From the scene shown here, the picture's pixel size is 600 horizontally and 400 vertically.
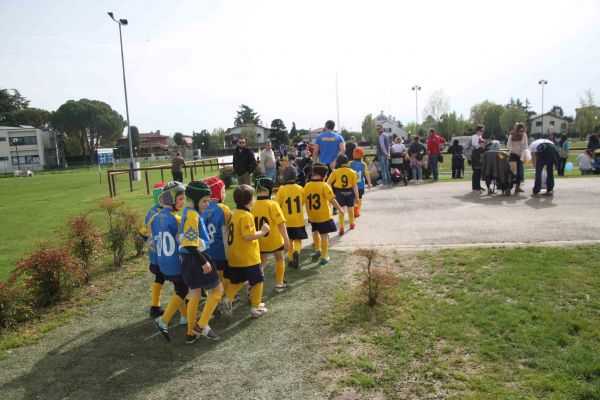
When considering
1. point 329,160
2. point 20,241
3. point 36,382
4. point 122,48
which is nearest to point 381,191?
point 329,160

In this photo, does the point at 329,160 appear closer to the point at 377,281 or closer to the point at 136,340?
the point at 377,281

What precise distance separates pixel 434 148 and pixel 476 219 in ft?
23.1

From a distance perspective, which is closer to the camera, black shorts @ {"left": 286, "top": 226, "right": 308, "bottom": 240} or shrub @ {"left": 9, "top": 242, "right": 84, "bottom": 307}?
shrub @ {"left": 9, "top": 242, "right": 84, "bottom": 307}

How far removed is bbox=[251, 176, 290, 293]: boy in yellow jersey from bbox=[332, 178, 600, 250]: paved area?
210 centimetres

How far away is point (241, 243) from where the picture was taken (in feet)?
15.9

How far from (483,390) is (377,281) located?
1.81m

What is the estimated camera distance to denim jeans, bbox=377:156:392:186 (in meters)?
14.3

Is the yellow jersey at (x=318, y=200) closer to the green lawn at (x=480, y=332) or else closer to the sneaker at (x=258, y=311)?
the green lawn at (x=480, y=332)

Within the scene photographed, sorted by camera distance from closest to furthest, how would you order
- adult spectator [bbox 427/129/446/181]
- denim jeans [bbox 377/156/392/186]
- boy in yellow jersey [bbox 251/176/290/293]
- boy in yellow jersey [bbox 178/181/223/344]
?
boy in yellow jersey [bbox 178/181/223/344] → boy in yellow jersey [bbox 251/176/290/293] → denim jeans [bbox 377/156/392/186] → adult spectator [bbox 427/129/446/181]

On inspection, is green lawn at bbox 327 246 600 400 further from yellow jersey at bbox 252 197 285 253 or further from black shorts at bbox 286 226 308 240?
black shorts at bbox 286 226 308 240

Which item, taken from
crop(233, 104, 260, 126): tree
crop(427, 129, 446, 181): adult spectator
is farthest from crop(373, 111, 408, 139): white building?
crop(427, 129, 446, 181): adult spectator

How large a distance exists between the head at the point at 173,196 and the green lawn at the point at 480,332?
214cm

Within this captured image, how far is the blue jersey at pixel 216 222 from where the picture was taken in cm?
500

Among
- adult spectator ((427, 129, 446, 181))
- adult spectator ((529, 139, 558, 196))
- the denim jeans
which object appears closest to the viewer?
adult spectator ((529, 139, 558, 196))
